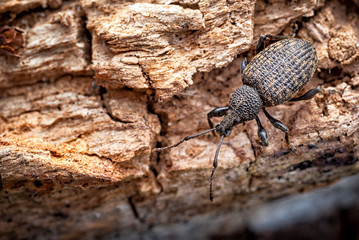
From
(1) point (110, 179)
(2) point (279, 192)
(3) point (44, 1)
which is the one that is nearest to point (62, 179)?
(1) point (110, 179)

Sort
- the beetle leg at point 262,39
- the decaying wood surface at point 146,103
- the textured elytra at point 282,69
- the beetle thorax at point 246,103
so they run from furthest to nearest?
the beetle leg at point 262,39
the beetle thorax at point 246,103
the textured elytra at point 282,69
the decaying wood surface at point 146,103

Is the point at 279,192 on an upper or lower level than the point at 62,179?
lower

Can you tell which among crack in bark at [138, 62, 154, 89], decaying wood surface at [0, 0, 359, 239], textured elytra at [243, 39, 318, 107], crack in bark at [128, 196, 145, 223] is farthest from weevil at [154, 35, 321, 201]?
crack in bark at [128, 196, 145, 223]

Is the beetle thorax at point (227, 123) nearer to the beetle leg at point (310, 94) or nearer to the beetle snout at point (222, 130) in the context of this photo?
the beetle snout at point (222, 130)

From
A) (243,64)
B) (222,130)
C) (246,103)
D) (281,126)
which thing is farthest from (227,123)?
(243,64)

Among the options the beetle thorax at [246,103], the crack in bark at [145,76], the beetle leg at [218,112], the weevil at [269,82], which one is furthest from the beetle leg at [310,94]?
the crack in bark at [145,76]

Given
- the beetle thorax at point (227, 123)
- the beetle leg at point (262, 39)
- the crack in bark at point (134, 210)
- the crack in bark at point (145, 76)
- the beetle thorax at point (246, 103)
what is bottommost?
the crack in bark at point (134, 210)

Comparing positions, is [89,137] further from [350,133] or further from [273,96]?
[350,133]
